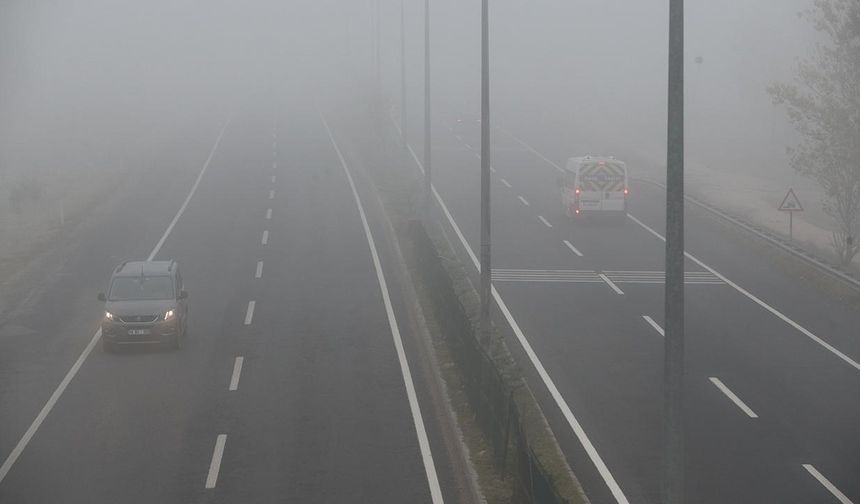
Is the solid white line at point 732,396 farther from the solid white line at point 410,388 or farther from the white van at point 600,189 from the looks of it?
the white van at point 600,189

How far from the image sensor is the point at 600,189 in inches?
1572

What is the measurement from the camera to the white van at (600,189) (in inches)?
1571

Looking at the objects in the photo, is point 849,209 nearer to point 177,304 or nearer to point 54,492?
point 177,304

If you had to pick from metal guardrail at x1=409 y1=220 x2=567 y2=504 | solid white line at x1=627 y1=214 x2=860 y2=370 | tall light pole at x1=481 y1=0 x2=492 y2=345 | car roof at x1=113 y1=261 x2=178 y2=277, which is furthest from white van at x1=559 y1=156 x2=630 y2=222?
car roof at x1=113 y1=261 x2=178 y2=277

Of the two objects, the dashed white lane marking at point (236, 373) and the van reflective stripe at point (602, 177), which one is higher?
the van reflective stripe at point (602, 177)

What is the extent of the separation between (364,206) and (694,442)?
27.8 metres

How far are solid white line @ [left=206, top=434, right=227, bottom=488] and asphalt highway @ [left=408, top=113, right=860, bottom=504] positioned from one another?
16.7ft

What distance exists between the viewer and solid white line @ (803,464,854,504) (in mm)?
14570

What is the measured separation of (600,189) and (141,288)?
20507 mm

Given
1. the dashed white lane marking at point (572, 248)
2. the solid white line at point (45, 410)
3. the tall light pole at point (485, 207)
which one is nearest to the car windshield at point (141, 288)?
the solid white line at point (45, 410)

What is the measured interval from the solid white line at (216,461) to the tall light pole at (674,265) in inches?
267

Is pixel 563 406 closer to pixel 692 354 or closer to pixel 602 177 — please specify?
pixel 692 354

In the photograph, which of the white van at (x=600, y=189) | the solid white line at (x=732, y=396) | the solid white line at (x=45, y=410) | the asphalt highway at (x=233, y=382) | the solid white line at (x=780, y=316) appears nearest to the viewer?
the asphalt highway at (x=233, y=382)

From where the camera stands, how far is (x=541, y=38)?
140 metres
